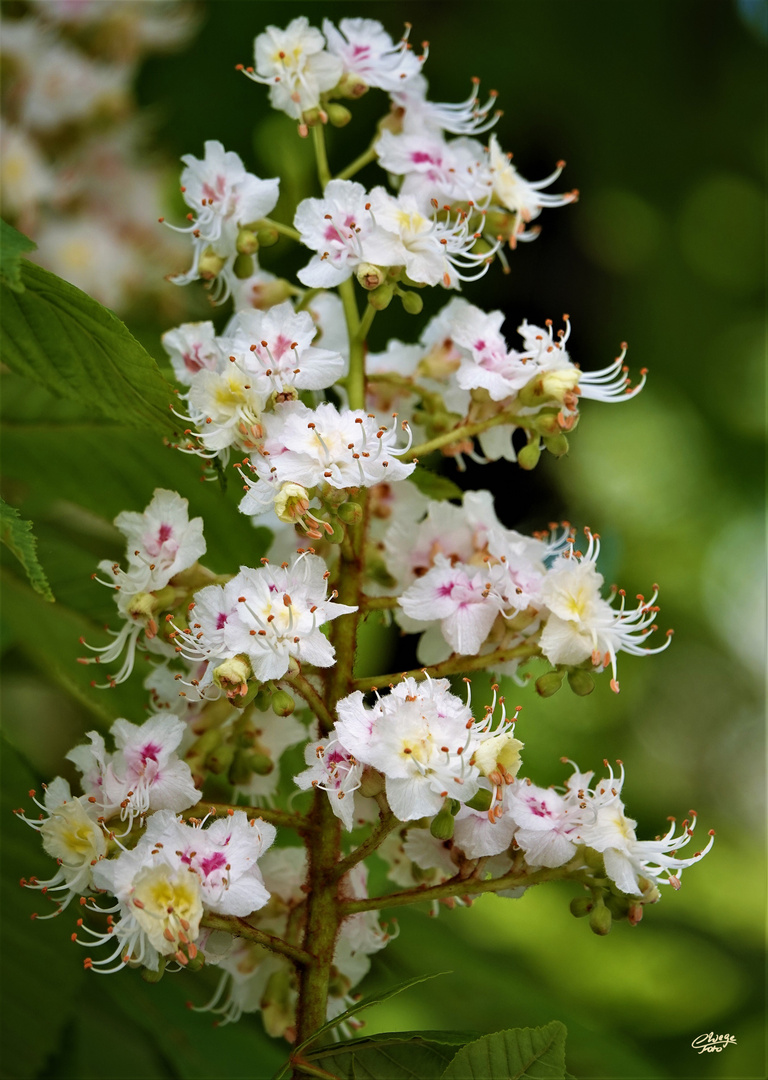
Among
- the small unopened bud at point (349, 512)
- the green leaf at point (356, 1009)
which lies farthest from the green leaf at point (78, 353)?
the green leaf at point (356, 1009)

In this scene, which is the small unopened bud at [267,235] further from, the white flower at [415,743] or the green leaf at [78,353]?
the white flower at [415,743]

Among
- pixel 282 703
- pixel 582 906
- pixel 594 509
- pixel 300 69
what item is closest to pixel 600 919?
pixel 582 906

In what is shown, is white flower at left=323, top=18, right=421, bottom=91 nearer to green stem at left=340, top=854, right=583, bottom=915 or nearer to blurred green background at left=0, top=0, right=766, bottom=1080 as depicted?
blurred green background at left=0, top=0, right=766, bottom=1080

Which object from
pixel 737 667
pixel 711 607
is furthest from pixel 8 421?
pixel 737 667

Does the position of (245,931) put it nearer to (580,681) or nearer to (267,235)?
(580,681)

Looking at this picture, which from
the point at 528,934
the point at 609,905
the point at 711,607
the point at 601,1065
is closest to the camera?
the point at 609,905

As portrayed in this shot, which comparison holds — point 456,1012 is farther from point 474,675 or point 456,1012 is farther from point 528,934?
point 528,934

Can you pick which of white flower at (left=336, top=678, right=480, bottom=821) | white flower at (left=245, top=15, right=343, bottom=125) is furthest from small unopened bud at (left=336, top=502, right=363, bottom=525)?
white flower at (left=245, top=15, right=343, bottom=125)
